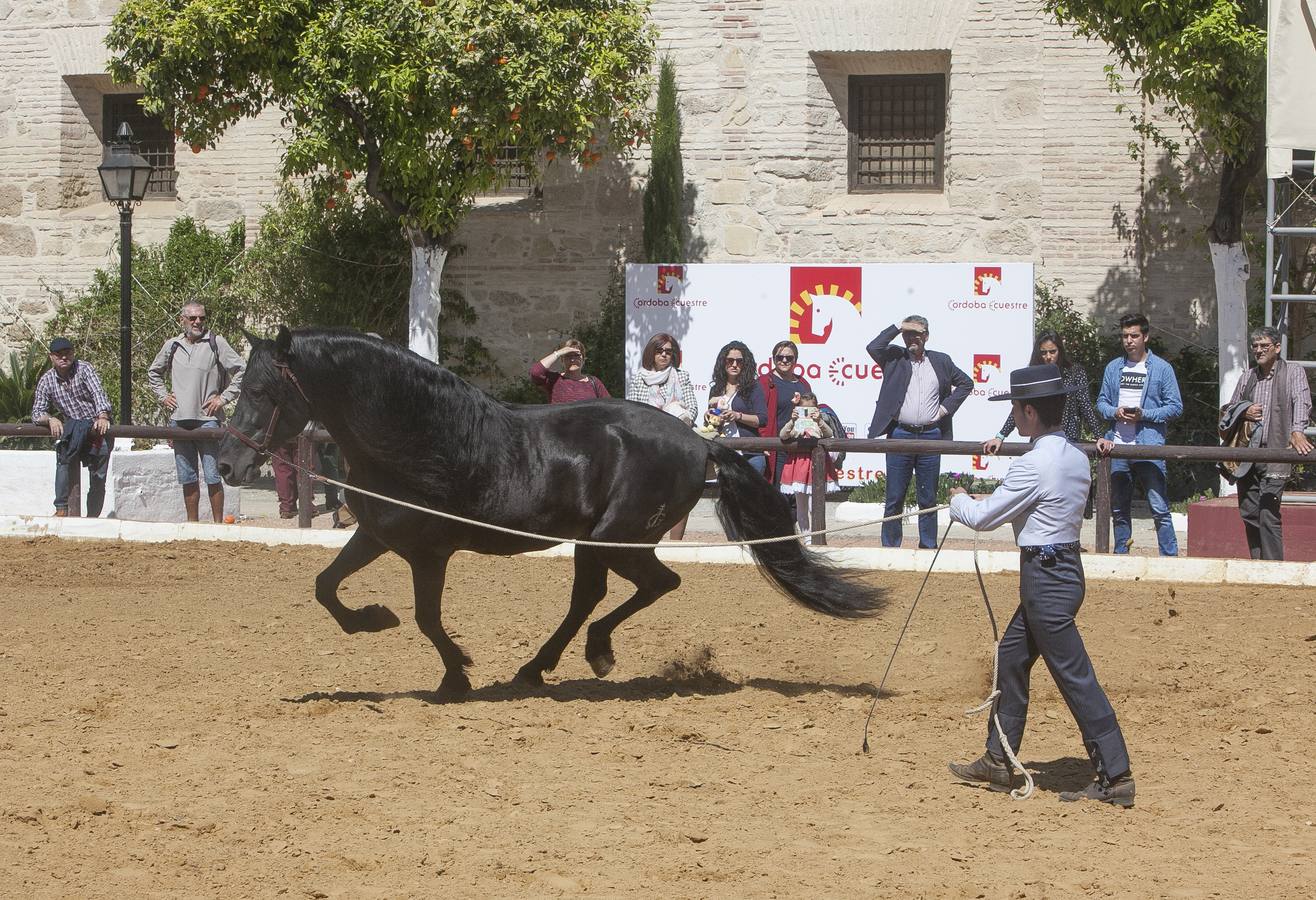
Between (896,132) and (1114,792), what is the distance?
14.5m

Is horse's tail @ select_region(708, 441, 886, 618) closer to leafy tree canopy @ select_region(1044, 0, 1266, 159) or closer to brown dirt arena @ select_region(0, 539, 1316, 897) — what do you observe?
brown dirt arena @ select_region(0, 539, 1316, 897)

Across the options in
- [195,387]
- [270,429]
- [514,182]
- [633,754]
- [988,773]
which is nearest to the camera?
[988,773]

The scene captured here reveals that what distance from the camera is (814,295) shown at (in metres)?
17.0

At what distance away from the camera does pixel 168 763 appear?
21.3ft

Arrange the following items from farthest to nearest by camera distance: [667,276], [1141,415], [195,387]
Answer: [667,276] → [195,387] → [1141,415]

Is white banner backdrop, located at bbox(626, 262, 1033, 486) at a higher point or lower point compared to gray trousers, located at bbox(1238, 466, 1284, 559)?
higher

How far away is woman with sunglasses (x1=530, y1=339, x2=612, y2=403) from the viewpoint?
12.3 m

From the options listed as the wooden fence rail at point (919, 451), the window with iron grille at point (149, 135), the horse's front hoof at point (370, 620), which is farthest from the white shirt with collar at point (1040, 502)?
the window with iron grille at point (149, 135)

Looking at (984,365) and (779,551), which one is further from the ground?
(984,365)

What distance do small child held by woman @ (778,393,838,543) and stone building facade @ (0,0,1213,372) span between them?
6928 mm

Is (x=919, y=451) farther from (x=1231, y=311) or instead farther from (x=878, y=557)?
(x=1231, y=311)

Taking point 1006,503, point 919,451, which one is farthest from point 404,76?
point 1006,503

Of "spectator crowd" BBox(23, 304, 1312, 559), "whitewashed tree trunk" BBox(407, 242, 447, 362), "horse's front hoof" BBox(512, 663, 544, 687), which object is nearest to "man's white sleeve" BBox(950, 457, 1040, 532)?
"horse's front hoof" BBox(512, 663, 544, 687)

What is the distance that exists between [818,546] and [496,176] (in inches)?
285
